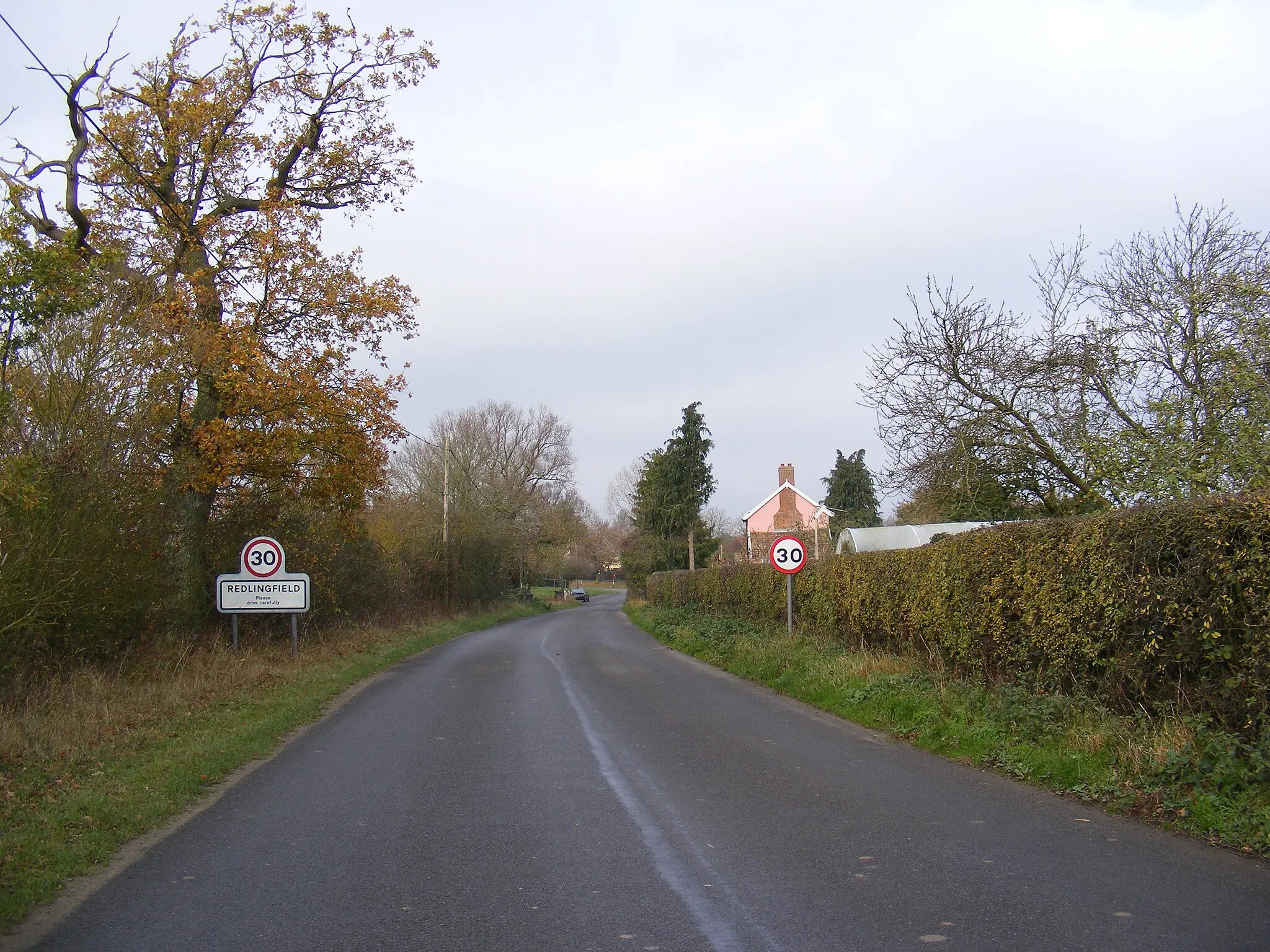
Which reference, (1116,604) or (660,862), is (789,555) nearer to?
(1116,604)

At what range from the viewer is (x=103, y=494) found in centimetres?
1260

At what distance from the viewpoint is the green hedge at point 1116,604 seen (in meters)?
6.88

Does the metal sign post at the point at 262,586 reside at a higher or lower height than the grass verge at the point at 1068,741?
higher

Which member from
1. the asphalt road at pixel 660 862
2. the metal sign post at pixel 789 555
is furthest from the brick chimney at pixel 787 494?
the asphalt road at pixel 660 862

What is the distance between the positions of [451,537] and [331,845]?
38.7 metres

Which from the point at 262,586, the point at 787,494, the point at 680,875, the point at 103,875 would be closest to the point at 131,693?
the point at 262,586

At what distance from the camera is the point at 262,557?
18.1 meters

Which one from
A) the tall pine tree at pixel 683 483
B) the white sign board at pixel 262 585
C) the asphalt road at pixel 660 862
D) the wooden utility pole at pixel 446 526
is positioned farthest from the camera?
the tall pine tree at pixel 683 483

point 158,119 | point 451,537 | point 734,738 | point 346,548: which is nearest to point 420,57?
point 158,119

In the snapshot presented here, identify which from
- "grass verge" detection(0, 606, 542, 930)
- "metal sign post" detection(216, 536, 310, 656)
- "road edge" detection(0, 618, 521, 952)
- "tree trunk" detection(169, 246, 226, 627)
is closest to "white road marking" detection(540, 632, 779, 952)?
"road edge" detection(0, 618, 521, 952)

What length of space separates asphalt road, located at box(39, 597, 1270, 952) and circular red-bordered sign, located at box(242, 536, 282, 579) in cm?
807

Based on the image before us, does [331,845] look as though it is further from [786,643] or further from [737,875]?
[786,643]

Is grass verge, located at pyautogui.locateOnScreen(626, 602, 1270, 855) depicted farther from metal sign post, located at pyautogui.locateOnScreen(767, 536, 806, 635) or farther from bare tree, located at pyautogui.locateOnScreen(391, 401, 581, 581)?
bare tree, located at pyautogui.locateOnScreen(391, 401, 581, 581)

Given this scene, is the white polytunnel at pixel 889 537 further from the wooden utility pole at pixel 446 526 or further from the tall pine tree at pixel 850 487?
the tall pine tree at pixel 850 487
